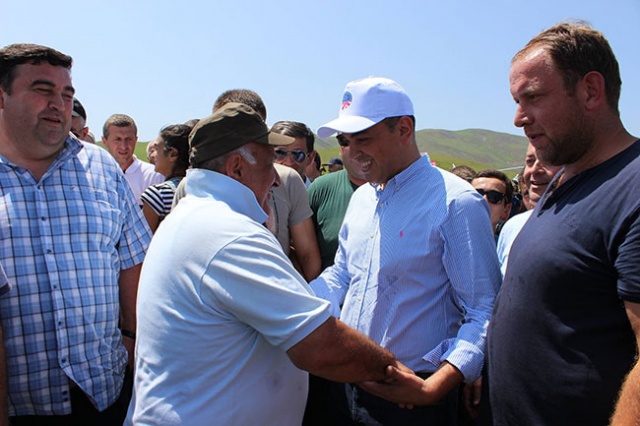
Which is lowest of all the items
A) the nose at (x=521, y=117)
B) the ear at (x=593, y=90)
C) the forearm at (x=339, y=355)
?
the forearm at (x=339, y=355)

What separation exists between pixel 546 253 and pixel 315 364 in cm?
95

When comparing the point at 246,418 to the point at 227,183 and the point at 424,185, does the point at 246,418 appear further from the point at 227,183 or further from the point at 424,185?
the point at 424,185

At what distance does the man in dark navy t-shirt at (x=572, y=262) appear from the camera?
1598mm

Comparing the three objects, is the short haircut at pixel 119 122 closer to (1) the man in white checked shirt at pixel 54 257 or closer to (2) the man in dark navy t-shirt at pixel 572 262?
(1) the man in white checked shirt at pixel 54 257

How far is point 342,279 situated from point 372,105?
1028 millimetres

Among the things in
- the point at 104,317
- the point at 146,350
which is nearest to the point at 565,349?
the point at 146,350

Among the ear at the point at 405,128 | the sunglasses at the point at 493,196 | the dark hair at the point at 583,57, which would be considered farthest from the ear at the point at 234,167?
the sunglasses at the point at 493,196

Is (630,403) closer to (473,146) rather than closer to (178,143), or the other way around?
(178,143)

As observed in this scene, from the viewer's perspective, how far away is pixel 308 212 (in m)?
3.86

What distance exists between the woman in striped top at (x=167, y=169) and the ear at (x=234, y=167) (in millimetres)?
1800

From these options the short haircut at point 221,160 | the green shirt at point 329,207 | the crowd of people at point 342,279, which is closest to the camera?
the crowd of people at point 342,279

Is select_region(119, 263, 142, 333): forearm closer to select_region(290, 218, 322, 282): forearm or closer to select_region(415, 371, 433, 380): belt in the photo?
select_region(290, 218, 322, 282): forearm

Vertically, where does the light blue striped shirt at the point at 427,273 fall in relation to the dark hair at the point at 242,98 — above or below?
below

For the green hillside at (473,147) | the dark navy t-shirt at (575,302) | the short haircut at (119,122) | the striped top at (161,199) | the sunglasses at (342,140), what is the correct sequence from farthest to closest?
1. the green hillside at (473,147)
2. the short haircut at (119,122)
3. the striped top at (161,199)
4. the sunglasses at (342,140)
5. the dark navy t-shirt at (575,302)
